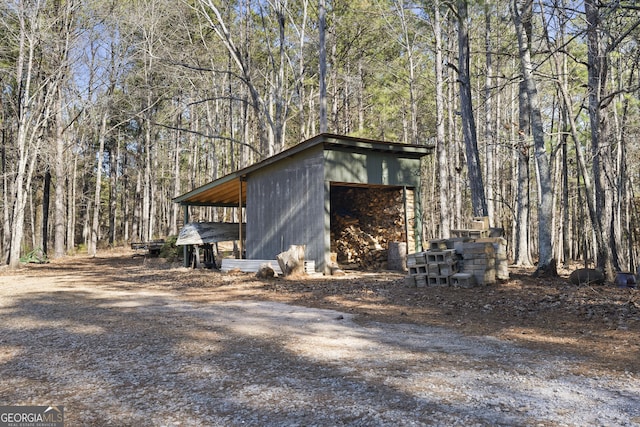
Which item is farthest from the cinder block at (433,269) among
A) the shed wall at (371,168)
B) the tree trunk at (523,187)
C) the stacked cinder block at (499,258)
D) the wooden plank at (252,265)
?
the tree trunk at (523,187)

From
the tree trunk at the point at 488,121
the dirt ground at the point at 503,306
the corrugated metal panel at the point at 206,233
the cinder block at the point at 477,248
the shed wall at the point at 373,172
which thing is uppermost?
the tree trunk at the point at 488,121

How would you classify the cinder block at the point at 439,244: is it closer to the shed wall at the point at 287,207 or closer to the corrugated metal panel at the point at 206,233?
the shed wall at the point at 287,207

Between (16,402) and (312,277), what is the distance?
344 inches

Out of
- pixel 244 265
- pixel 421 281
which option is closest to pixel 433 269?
pixel 421 281

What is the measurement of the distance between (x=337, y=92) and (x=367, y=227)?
11.9m

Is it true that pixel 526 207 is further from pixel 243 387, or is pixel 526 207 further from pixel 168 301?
pixel 243 387

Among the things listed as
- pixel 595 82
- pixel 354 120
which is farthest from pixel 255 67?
pixel 595 82

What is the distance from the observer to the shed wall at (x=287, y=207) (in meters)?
12.3

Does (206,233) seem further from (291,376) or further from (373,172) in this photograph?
(291,376)

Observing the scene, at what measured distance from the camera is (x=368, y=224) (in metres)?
15.1

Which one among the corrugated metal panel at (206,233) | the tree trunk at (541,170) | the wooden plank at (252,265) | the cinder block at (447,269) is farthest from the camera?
the corrugated metal panel at (206,233)

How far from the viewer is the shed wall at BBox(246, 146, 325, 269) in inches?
484

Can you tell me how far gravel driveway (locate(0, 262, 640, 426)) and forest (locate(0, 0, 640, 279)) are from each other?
680cm

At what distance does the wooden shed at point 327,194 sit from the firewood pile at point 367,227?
1.4 inches
